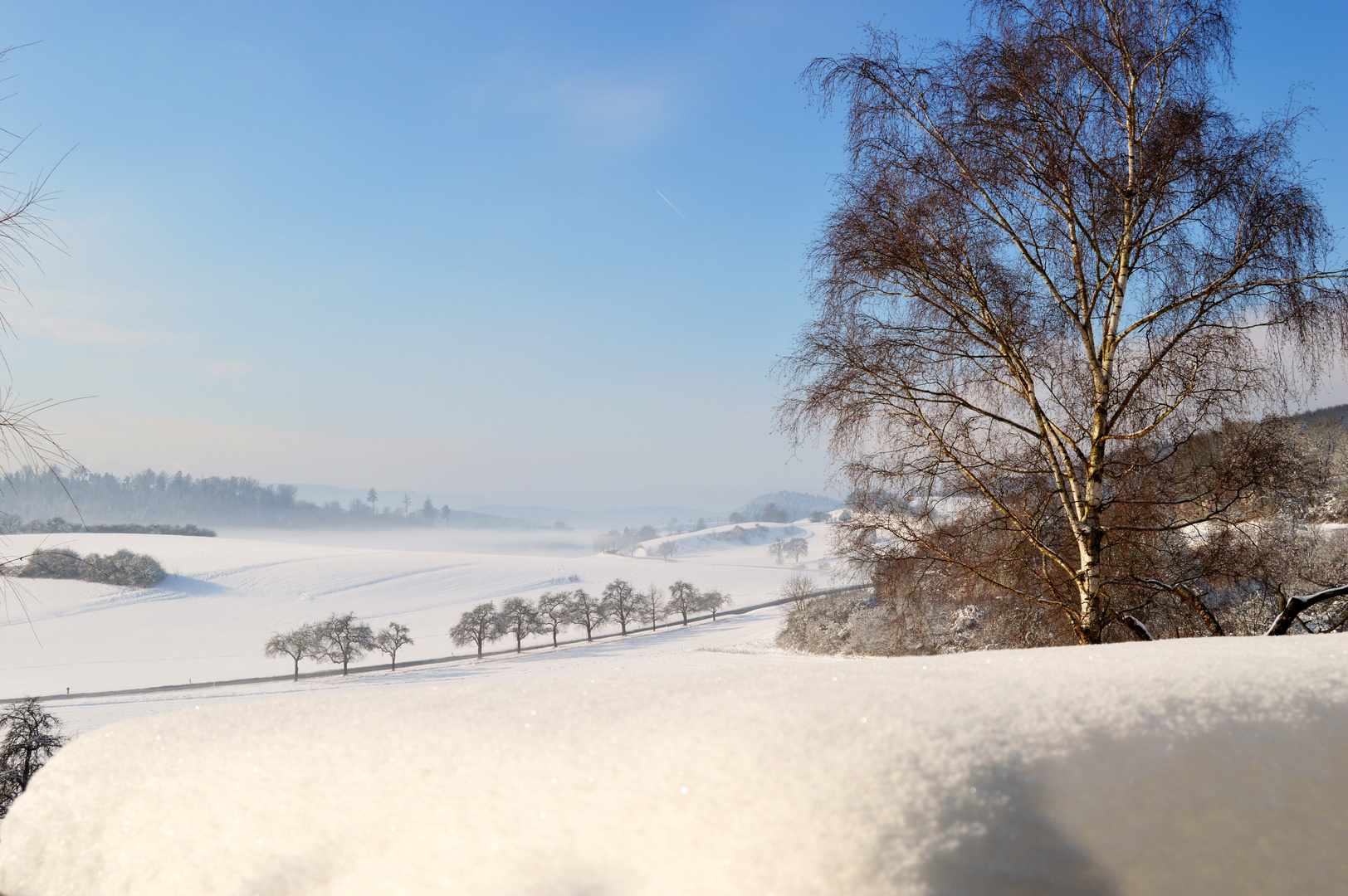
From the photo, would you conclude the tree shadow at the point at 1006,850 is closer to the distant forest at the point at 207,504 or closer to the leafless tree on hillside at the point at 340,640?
the leafless tree on hillside at the point at 340,640

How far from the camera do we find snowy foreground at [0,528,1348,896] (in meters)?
0.78

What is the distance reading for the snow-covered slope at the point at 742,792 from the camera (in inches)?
30.7

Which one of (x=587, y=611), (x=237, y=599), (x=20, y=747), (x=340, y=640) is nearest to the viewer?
(x=20, y=747)

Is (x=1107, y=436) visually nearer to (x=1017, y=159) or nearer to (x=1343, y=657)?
(x=1017, y=159)

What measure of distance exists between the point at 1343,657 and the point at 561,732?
1.48m

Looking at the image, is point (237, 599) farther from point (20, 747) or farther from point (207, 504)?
point (207, 504)

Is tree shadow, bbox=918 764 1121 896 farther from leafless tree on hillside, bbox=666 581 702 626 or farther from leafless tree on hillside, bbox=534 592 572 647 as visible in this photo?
leafless tree on hillside, bbox=666 581 702 626

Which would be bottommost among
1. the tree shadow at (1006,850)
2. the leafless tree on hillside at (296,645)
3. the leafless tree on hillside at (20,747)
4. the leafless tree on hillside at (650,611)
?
the leafless tree on hillside at (650,611)

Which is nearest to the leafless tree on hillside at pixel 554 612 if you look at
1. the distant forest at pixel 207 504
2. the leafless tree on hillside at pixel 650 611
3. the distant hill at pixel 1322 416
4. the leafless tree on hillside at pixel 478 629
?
the leafless tree on hillside at pixel 478 629

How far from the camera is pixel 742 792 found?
812 millimetres

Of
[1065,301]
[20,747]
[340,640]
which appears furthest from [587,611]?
[1065,301]

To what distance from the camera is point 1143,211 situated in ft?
16.2

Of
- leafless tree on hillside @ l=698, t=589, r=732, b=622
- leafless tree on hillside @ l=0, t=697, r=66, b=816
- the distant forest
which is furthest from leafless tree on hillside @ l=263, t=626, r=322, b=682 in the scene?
the distant forest

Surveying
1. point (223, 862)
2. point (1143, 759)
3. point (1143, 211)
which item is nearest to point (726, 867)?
point (1143, 759)
